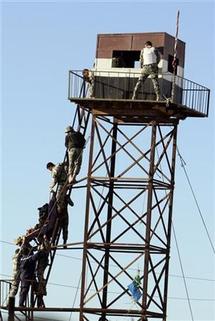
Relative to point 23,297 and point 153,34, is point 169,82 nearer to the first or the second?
point 153,34

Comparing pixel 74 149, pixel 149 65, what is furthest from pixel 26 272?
pixel 149 65

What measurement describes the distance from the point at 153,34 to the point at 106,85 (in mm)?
2301

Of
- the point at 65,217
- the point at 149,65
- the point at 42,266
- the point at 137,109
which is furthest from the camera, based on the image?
the point at 65,217

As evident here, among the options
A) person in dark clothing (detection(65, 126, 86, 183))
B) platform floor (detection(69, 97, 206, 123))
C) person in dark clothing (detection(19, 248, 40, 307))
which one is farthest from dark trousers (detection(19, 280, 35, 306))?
platform floor (detection(69, 97, 206, 123))

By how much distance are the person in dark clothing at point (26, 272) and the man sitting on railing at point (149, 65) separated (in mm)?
6505

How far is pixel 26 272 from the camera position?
88.6 meters

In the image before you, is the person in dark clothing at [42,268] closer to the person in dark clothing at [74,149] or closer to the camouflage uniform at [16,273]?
Answer: the camouflage uniform at [16,273]

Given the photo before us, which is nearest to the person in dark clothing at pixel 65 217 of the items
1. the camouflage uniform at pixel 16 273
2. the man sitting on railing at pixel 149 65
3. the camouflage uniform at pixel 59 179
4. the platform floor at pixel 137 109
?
the camouflage uniform at pixel 59 179

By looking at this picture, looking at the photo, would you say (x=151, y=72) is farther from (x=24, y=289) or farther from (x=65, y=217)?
(x=24, y=289)

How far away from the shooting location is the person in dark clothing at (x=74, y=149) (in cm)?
8862

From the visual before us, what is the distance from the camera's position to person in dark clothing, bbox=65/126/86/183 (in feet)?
291

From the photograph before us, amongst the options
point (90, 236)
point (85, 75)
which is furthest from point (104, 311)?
point (85, 75)

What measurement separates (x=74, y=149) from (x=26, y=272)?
173 inches

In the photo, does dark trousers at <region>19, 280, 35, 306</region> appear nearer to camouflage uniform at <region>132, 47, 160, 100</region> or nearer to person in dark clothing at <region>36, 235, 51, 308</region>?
person in dark clothing at <region>36, 235, 51, 308</region>
